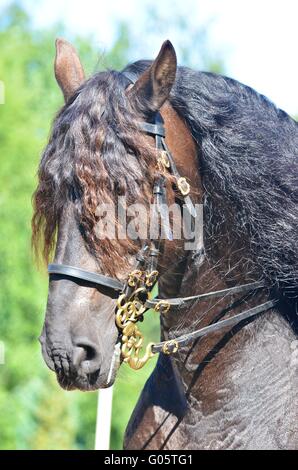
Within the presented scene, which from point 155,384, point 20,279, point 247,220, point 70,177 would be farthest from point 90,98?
point 20,279

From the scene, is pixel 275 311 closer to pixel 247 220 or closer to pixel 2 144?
pixel 247 220

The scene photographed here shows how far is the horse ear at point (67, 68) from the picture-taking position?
4.02 metres

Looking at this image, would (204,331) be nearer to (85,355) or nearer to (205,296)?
(205,296)

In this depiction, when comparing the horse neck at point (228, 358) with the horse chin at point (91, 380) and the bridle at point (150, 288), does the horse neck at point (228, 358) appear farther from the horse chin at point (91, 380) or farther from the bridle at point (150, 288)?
the horse chin at point (91, 380)

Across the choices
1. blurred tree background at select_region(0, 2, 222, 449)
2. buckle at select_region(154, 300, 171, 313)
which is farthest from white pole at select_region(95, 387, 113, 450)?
blurred tree background at select_region(0, 2, 222, 449)

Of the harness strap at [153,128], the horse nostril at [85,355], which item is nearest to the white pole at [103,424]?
the horse nostril at [85,355]

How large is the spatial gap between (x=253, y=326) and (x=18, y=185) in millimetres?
18458

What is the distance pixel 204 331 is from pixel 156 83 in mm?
1158

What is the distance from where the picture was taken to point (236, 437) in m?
3.59

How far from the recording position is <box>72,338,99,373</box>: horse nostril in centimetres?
324

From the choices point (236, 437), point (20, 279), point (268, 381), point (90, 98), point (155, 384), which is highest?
point (90, 98)

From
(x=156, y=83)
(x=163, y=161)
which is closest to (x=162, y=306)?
(x=163, y=161)

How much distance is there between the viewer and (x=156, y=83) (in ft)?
11.6

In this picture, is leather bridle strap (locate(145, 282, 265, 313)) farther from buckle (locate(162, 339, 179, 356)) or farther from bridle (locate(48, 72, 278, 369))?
buckle (locate(162, 339, 179, 356))
